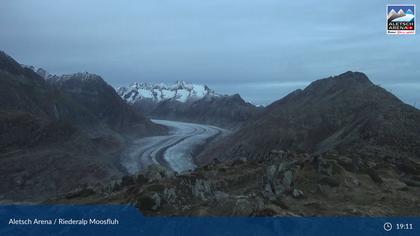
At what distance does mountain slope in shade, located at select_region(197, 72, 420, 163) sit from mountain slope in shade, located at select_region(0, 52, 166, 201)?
20806 mm

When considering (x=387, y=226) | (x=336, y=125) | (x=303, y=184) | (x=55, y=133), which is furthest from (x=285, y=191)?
(x=55, y=133)

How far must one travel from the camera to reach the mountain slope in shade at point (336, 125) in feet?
191

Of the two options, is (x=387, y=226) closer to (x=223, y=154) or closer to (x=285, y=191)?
(x=285, y=191)

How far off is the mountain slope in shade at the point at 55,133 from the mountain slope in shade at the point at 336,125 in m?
20.8

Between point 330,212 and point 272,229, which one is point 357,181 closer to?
point 330,212

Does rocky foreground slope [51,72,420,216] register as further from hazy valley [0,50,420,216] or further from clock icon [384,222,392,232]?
clock icon [384,222,392,232]

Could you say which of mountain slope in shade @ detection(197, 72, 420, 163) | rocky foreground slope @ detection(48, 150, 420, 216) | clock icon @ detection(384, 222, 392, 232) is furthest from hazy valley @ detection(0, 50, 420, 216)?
clock icon @ detection(384, 222, 392, 232)

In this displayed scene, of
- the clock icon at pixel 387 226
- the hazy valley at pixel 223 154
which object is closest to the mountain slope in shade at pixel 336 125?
the hazy valley at pixel 223 154

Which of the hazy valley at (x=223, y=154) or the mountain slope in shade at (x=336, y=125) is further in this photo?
the mountain slope in shade at (x=336, y=125)

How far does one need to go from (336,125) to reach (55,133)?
148 ft

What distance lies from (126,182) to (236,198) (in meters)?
14.6

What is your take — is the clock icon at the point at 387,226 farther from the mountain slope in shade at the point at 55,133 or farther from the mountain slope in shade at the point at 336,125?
the mountain slope in shade at the point at 55,133

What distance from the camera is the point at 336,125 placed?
250 feet

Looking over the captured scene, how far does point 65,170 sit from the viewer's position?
250 ft
